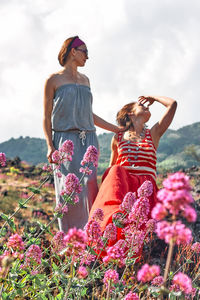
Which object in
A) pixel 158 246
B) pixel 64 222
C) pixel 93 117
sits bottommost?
pixel 158 246

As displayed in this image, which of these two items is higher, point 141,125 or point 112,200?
point 141,125

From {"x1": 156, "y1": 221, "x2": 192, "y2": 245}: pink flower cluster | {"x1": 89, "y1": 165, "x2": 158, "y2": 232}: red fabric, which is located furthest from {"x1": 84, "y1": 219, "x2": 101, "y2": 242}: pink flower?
{"x1": 89, "y1": 165, "x2": 158, "y2": 232}: red fabric

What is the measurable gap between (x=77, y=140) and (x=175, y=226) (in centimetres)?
313

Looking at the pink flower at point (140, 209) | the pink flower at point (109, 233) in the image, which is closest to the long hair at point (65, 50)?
the pink flower at point (109, 233)

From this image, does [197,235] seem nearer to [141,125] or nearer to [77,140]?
[141,125]

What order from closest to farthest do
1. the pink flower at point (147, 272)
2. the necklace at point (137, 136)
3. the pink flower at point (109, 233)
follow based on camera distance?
the pink flower at point (147, 272) < the pink flower at point (109, 233) < the necklace at point (137, 136)

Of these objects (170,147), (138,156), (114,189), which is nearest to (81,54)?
(138,156)

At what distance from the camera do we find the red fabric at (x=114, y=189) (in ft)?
12.1

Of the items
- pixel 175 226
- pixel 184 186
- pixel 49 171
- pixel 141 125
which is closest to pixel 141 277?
pixel 175 226

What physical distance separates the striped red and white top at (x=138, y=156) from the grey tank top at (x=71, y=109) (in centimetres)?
47

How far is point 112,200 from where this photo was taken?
3756 mm

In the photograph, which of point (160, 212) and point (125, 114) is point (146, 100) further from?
point (160, 212)

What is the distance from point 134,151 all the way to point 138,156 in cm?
7

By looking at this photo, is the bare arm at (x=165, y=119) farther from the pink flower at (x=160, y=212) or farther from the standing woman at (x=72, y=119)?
the pink flower at (x=160, y=212)
